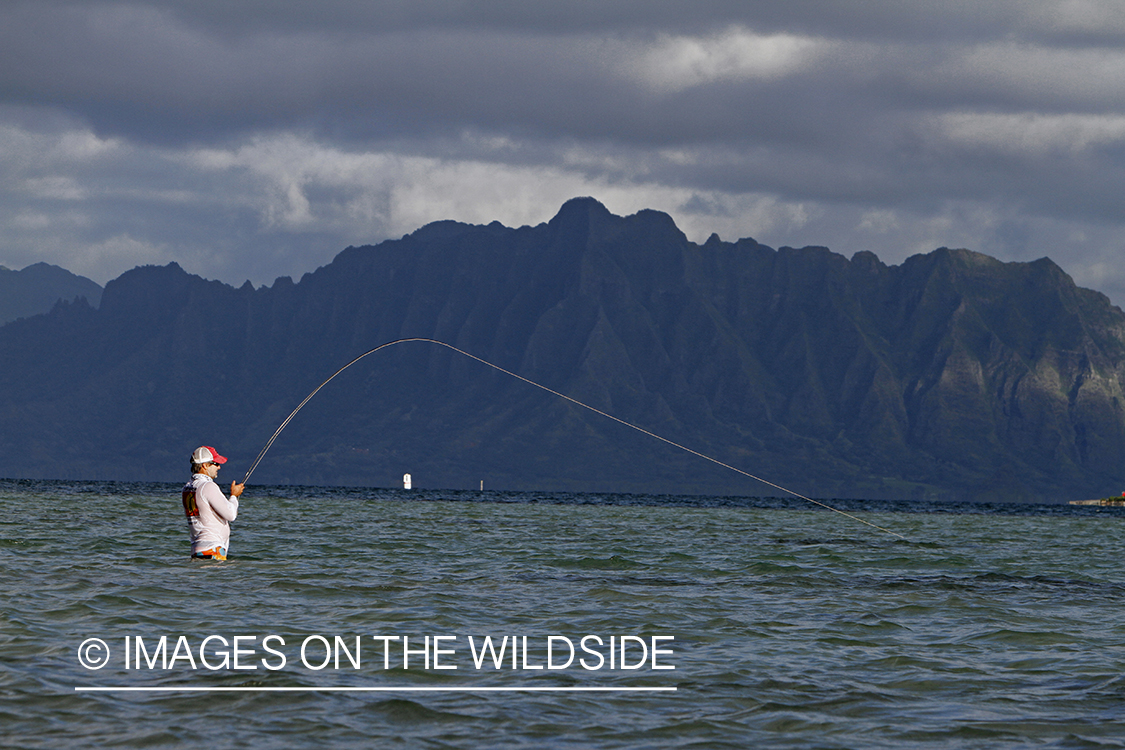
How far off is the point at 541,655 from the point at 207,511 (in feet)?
23.8

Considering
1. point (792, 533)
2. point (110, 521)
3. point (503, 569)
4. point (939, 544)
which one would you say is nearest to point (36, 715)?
point (503, 569)

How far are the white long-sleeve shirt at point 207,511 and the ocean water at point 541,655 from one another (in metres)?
0.68

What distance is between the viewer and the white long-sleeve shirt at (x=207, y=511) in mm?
17781

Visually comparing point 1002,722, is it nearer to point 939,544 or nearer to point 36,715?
point 36,715

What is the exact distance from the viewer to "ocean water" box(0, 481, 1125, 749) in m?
10.2

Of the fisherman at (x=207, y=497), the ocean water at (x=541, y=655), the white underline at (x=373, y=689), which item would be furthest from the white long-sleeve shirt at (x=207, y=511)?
the white underline at (x=373, y=689)

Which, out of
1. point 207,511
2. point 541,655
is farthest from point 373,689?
point 207,511

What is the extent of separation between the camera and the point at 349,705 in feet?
35.7

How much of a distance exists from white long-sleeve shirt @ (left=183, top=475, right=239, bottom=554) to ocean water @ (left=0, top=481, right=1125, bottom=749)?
0.68 metres

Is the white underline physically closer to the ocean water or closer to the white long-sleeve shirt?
the ocean water

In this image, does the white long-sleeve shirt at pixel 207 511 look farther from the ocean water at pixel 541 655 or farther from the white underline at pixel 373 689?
the white underline at pixel 373 689

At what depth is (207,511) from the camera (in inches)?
726

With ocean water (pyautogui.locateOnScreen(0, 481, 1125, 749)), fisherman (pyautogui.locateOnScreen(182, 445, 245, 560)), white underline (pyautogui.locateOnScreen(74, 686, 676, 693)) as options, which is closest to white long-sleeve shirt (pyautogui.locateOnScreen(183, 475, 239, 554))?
fisherman (pyautogui.locateOnScreen(182, 445, 245, 560))

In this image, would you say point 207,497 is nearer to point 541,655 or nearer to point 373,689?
point 541,655
